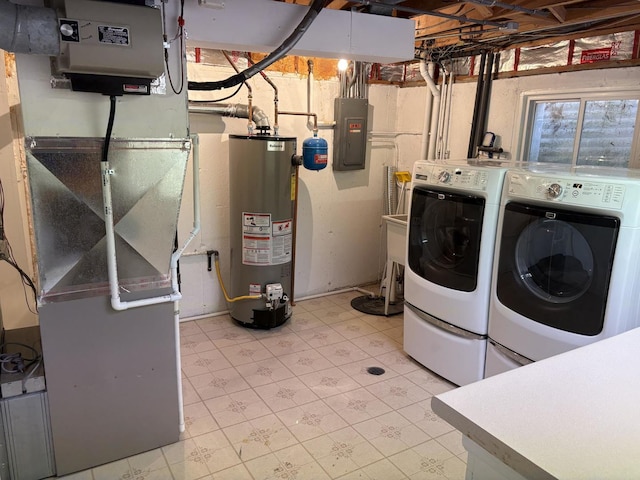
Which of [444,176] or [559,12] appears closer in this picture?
[559,12]

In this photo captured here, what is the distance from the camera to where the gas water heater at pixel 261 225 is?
A: 11.7ft

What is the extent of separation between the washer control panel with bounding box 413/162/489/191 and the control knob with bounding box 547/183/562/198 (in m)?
0.39

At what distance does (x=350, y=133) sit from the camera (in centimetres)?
431

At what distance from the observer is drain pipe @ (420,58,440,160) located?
4156 mm

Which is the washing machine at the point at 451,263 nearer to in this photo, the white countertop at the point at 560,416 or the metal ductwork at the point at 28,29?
the white countertop at the point at 560,416

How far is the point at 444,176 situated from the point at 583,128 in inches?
48.3

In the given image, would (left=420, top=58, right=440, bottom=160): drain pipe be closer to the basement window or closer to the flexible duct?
the basement window

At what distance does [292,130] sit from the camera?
13.4ft

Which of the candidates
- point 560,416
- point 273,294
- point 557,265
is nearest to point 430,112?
point 273,294

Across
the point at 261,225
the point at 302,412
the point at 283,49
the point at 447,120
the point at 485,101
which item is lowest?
the point at 302,412

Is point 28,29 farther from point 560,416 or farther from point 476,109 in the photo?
point 476,109

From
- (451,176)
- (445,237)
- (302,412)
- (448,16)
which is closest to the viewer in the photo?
(448,16)

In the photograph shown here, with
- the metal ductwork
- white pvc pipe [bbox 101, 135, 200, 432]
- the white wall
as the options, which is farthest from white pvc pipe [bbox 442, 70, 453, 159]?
the metal ductwork

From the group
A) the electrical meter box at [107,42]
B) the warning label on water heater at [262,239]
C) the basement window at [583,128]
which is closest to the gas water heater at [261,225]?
the warning label on water heater at [262,239]
